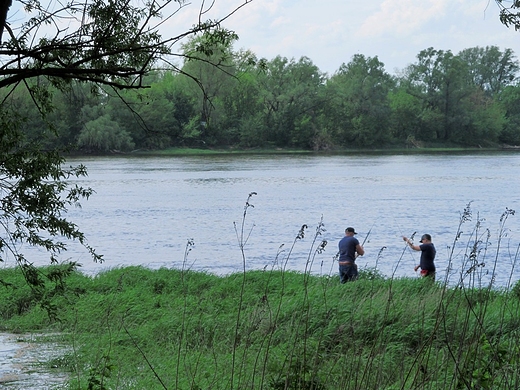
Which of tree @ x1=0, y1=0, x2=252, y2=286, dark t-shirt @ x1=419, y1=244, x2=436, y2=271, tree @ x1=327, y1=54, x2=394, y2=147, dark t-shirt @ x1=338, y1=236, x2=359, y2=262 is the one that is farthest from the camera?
tree @ x1=327, y1=54, x2=394, y2=147

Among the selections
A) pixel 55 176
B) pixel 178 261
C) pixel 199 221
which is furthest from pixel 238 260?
pixel 55 176

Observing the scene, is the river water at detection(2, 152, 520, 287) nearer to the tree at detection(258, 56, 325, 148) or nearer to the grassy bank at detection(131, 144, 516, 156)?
the grassy bank at detection(131, 144, 516, 156)

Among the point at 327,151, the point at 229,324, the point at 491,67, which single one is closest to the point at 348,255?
the point at 229,324

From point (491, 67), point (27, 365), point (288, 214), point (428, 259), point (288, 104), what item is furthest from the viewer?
point (491, 67)

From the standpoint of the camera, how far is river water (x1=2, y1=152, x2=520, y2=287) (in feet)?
82.1

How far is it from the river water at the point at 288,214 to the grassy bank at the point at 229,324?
3.02 ft

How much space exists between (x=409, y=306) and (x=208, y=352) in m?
3.37

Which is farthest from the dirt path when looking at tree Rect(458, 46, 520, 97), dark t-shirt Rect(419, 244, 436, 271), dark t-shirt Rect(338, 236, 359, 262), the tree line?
tree Rect(458, 46, 520, 97)

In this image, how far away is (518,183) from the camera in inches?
2157

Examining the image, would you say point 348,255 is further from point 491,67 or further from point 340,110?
point 491,67

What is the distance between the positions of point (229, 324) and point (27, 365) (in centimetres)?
308

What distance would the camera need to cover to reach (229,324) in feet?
38.8

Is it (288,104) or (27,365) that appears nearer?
(27,365)

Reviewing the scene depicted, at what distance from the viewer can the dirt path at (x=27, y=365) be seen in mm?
9180
